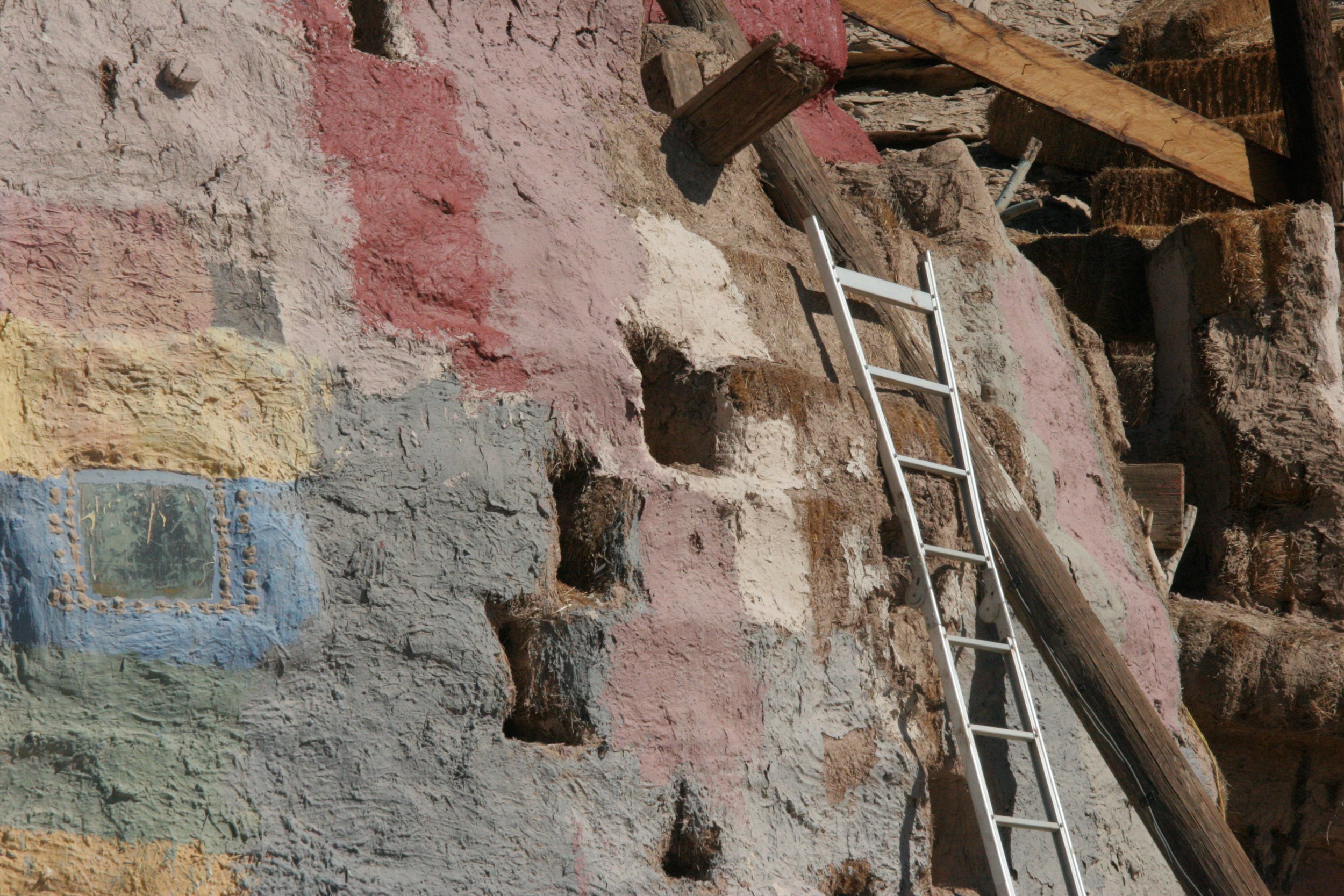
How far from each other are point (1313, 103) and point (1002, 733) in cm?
396

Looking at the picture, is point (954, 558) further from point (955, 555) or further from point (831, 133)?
point (831, 133)

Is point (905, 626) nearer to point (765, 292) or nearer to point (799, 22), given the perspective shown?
point (765, 292)

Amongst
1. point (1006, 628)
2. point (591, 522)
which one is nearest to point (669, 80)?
point (591, 522)

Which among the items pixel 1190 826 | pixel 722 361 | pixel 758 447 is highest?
pixel 722 361

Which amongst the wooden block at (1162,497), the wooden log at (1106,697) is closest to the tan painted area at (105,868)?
the wooden log at (1106,697)

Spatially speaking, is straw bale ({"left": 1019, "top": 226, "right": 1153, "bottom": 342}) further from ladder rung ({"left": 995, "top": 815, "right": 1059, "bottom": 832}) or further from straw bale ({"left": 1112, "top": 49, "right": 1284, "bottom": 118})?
straw bale ({"left": 1112, "top": 49, "right": 1284, "bottom": 118})

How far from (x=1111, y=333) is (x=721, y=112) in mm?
2774

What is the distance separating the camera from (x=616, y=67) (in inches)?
189

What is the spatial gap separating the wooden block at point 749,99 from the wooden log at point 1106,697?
2.71 feet

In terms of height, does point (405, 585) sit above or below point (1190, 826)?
above

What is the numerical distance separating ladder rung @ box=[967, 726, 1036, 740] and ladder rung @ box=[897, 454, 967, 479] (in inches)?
29.7

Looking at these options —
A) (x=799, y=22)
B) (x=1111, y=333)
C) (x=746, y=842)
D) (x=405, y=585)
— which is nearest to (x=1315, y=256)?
(x=1111, y=333)

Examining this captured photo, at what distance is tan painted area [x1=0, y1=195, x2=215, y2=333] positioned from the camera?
3340 millimetres

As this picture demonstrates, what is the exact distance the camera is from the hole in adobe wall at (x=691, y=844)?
3.75 meters
